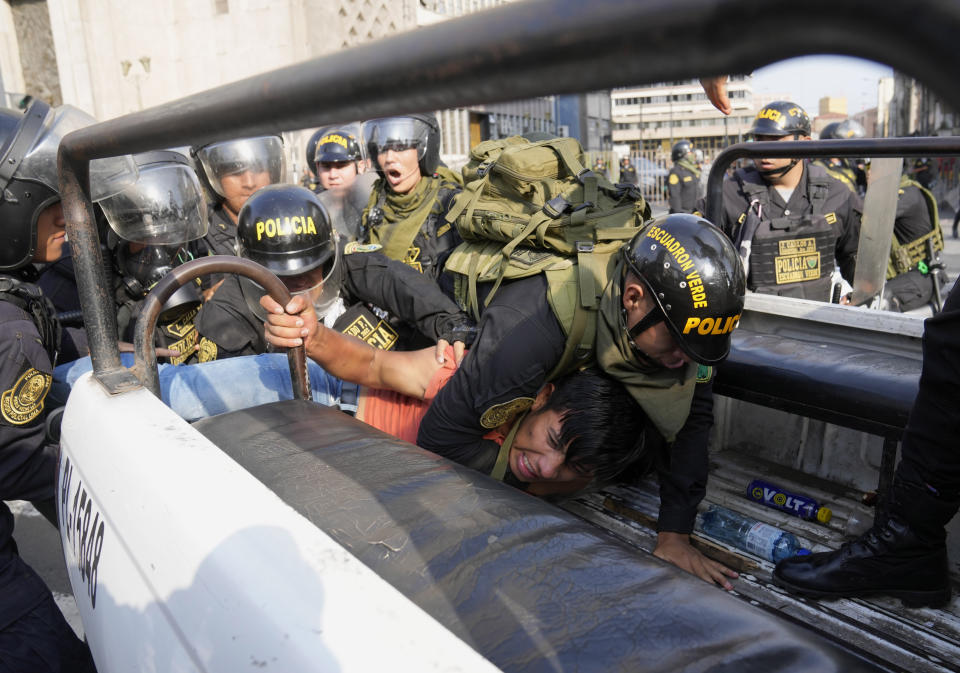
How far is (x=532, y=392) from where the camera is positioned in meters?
1.93

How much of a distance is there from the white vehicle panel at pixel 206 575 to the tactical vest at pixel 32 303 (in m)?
0.69

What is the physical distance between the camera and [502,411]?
1939 mm

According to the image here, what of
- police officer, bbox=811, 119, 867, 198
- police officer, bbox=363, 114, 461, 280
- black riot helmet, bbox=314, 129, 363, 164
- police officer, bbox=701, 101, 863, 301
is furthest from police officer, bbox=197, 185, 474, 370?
police officer, bbox=811, 119, 867, 198

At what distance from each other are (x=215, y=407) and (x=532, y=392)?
39.2 inches

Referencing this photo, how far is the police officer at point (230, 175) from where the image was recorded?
373 centimetres

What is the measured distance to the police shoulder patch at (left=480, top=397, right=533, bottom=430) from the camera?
6.27 ft

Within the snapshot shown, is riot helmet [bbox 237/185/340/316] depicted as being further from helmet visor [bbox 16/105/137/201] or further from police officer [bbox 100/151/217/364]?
helmet visor [bbox 16/105/137/201]

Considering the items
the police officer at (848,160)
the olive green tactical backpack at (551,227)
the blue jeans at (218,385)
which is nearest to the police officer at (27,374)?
the blue jeans at (218,385)

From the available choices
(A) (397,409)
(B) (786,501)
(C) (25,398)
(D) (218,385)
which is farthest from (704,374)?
(C) (25,398)

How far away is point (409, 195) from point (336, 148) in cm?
110

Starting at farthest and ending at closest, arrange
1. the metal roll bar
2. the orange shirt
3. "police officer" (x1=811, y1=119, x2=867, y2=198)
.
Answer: "police officer" (x1=811, y1=119, x2=867, y2=198) → the orange shirt → the metal roll bar

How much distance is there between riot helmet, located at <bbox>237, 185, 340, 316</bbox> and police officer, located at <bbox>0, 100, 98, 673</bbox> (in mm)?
689

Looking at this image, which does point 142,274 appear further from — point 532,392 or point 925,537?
point 925,537

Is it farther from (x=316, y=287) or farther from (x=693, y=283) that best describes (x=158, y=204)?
(x=693, y=283)
